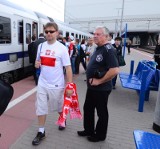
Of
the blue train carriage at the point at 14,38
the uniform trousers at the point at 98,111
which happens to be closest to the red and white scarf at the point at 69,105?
the uniform trousers at the point at 98,111

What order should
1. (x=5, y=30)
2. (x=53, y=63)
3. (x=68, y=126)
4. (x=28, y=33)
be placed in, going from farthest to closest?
(x=28, y=33)
(x=5, y=30)
(x=68, y=126)
(x=53, y=63)

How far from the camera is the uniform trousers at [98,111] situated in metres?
3.37

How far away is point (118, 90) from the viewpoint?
714 centimetres

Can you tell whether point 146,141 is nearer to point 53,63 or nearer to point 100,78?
→ point 100,78

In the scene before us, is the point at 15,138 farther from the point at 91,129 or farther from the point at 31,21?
the point at 31,21

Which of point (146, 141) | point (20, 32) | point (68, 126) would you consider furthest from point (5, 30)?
point (146, 141)

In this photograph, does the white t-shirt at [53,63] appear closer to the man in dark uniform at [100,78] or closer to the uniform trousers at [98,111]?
the man in dark uniform at [100,78]

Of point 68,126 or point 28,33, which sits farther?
point 28,33

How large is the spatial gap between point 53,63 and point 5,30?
14.8ft

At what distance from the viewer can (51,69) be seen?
3387mm

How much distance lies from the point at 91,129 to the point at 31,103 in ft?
7.36

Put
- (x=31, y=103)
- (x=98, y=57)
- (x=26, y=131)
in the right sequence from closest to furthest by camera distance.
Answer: (x=98, y=57) → (x=26, y=131) → (x=31, y=103)

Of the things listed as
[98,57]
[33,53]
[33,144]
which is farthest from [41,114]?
[33,53]

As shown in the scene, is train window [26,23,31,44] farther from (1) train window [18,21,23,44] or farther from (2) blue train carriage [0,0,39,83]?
(1) train window [18,21,23,44]
